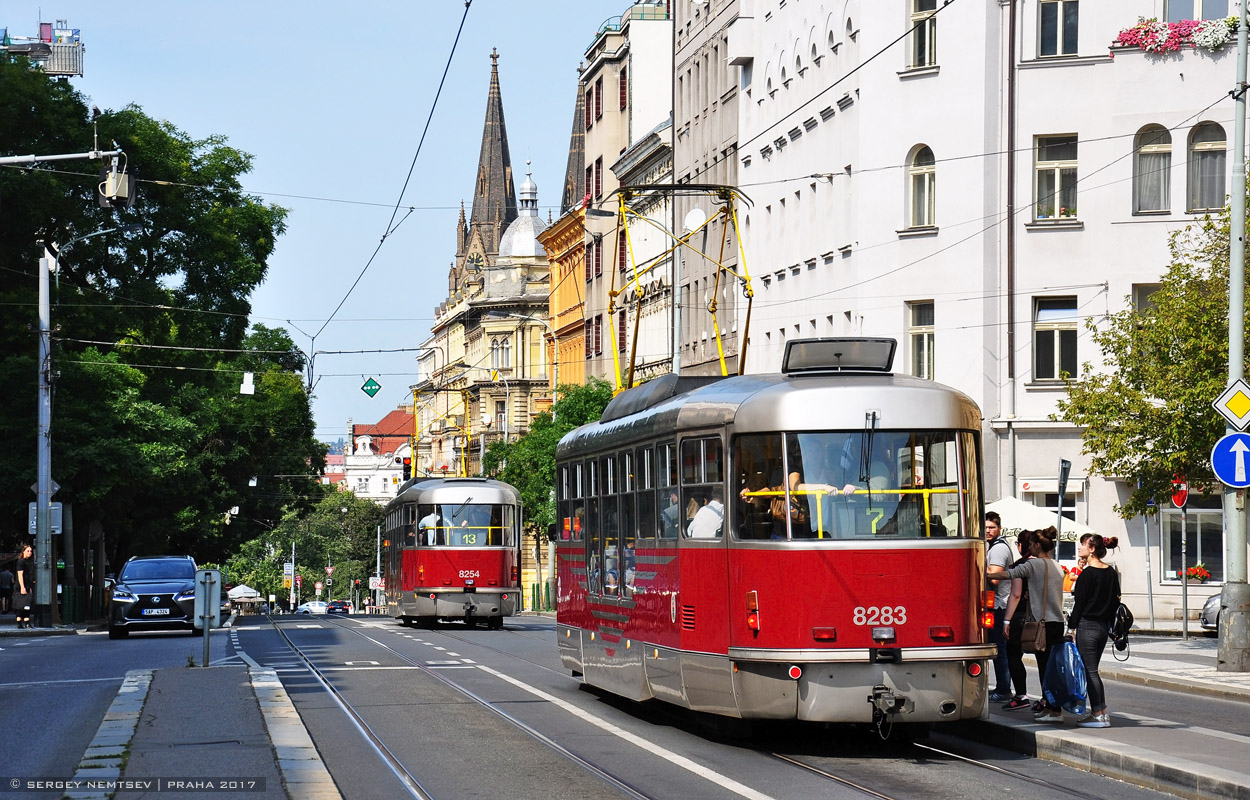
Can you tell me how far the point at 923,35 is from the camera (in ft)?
146

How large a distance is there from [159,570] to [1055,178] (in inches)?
820

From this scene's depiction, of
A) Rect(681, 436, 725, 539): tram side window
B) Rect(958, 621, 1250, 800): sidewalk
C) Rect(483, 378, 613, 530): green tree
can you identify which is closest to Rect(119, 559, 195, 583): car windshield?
Rect(958, 621, 1250, 800): sidewalk

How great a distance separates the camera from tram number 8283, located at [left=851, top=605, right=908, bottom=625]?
14.2 meters

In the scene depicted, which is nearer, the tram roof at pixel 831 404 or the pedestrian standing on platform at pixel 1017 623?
the tram roof at pixel 831 404

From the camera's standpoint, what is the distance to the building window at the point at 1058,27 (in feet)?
141

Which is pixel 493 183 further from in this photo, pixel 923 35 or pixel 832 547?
pixel 832 547

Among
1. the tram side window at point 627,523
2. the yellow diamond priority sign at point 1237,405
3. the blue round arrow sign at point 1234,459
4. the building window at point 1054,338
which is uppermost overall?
the building window at point 1054,338

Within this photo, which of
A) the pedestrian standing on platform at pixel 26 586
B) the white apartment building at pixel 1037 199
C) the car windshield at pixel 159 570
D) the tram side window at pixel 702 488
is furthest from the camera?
the pedestrian standing on platform at pixel 26 586

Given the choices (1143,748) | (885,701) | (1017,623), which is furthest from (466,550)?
(1143,748)

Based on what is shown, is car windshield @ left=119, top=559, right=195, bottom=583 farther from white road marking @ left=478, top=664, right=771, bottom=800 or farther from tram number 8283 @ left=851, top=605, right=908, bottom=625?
tram number 8283 @ left=851, top=605, right=908, bottom=625

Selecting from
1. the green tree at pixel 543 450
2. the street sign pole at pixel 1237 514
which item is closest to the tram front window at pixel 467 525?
the street sign pole at pixel 1237 514

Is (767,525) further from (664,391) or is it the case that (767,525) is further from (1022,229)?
(1022,229)

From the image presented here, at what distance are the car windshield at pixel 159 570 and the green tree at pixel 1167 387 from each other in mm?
16848

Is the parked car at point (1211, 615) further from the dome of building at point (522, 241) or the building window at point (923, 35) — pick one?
the dome of building at point (522, 241)
